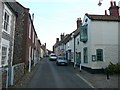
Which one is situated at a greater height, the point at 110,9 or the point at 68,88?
the point at 110,9

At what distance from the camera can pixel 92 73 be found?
67.7ft

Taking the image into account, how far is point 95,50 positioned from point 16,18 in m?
9.53

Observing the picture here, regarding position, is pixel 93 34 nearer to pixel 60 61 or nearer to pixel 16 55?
pixel 16 55

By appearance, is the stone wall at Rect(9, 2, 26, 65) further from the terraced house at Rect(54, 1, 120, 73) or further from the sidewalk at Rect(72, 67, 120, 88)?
the terraced house at Rect(54, 1, 120, 73)

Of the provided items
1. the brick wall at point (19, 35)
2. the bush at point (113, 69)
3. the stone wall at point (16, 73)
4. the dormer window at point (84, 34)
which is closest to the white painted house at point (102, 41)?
the bush at point (113, 69)

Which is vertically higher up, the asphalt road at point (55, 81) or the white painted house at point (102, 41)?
the white painted house at point (102, 41)

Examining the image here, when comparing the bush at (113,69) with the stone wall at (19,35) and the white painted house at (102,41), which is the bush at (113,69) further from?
the stone wall at (19,35)

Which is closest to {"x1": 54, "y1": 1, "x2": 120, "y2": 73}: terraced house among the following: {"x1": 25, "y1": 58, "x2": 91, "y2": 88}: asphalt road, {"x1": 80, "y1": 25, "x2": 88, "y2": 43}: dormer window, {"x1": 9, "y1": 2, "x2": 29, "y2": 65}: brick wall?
{"x1": 80, "y1": 25, "x2": 88, "y2": 43}: dormer window

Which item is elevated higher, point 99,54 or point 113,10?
point 113,10

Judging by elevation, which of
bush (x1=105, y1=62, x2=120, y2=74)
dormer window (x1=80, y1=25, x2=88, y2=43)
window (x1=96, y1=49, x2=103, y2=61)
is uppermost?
dormer window (x1=80, y1=25, x2=88, y2=43)

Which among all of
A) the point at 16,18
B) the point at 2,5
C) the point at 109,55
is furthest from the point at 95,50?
the point at 2,5

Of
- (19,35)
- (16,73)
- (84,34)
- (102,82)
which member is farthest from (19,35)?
(102,82)

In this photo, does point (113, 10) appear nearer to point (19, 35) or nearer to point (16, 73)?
point (19, 35)

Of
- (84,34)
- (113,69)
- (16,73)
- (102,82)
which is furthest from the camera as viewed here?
(84,34)
